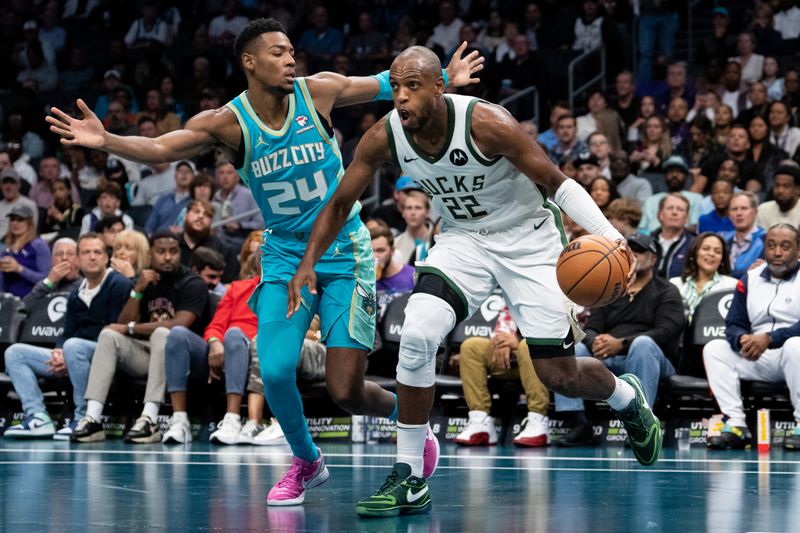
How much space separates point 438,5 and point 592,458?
10.1 meters

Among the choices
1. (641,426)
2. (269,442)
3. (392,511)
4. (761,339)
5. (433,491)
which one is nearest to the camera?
(392,511)

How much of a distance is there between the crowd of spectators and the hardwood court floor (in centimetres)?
101

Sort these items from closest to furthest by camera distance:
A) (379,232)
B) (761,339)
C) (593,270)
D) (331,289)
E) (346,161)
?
1. (593,270)
2. (331,289)
3. (761,339)
4. (379,232)
5. (346,161)

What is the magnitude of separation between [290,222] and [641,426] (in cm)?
201

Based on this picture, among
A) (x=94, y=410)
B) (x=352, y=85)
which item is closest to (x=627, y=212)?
(x=352, y=85)

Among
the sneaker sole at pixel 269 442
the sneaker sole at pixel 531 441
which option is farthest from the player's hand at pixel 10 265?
the sneaker sole at pixel 531 441

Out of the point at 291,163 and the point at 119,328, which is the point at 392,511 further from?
the point at 119,328

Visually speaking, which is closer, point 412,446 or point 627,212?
point 412,446

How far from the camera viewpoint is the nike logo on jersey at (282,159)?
5766mm

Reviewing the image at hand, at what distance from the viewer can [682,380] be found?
888 cm

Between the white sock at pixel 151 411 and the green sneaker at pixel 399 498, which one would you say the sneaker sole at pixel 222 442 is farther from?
the green sneaker at pixel 399 498

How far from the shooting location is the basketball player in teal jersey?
5.71 metres

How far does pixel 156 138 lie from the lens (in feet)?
18.0

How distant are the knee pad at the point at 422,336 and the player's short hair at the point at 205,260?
16.2 ft
